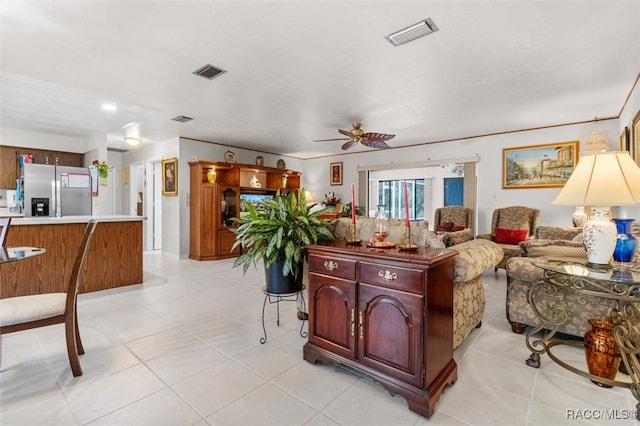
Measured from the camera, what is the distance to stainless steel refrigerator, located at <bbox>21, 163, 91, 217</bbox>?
5.08 meters

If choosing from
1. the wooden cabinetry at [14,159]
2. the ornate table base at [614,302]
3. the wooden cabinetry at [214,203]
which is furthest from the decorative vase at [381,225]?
the wooden cabinetry at [14,159]

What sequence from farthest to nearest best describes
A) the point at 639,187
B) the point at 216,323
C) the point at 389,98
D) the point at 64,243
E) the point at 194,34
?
the point at 389,98 < the point at 64,243 < the point at 216,323 < the point at 194,34 < the point at 639,187

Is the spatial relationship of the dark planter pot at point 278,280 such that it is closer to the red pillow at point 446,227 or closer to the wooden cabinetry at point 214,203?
the wooden cabinetry at point 214,203

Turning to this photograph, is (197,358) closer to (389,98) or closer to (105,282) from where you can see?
(105,282)

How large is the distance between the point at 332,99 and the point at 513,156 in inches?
148

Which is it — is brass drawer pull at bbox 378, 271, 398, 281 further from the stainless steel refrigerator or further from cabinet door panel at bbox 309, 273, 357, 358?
the stainless steel refrigerator

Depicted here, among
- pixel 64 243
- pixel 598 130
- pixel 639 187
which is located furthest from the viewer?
pixel 598 130

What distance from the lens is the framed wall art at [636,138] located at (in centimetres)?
315

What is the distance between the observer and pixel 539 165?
5230 mm

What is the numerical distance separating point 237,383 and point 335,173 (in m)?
6.63

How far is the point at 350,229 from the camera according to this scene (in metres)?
2.47

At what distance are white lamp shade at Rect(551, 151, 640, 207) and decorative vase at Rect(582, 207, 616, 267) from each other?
19cm

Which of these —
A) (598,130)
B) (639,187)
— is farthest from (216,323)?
(598,130)

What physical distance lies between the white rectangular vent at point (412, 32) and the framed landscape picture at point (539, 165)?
413cm
